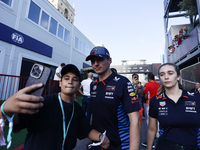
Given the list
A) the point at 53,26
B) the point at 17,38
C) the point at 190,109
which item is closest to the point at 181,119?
the point at 190,109

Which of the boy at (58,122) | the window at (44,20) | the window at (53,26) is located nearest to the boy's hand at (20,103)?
the boy at (58,122)

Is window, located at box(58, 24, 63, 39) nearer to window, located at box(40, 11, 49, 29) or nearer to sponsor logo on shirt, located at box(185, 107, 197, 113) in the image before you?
window, located at box(40, 11, 49, 29)

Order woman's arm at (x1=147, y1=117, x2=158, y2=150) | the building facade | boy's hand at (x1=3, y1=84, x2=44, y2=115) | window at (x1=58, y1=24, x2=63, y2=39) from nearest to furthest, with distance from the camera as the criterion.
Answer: boy's hand at (x1=3, y1=84, x2=44, y2=115) < woman's arm at (x1=147, y1=117, x2=158, y2=150) < the building facade < window at (x1=58, y1=24, x2=63, y2=39)

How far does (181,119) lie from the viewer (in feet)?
4.85

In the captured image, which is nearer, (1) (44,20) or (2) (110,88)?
(2) (110,88)

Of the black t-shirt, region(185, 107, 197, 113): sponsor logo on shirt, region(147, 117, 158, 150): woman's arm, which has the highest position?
region(185, 107, 197, 113): sponsor logo on shirt

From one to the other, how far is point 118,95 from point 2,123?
115cm

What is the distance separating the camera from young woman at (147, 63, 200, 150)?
4.71 ft

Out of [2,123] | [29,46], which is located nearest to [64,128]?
[2,123]

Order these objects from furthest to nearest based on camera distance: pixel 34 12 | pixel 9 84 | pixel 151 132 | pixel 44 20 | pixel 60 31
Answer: pixel 60 31 < pixel 44 20 < pixel 34 12 < pixel 9 84 < pixel 151 132

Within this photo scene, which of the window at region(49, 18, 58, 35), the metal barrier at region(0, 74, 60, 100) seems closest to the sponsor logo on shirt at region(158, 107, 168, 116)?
the metal barrier at region(0, 74, 60, 100)

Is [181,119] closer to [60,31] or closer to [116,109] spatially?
[116,109]

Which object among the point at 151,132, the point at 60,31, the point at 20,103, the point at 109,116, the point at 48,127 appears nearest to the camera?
the point at 20,103

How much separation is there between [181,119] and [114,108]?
95cm
